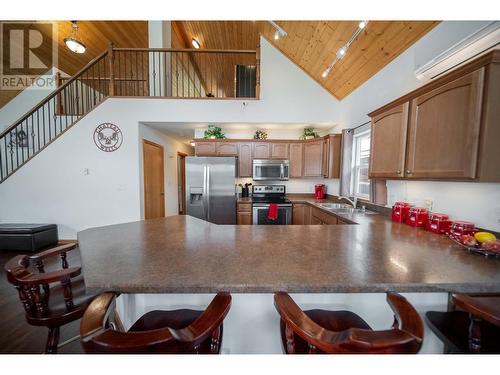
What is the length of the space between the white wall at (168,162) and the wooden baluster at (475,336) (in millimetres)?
4289

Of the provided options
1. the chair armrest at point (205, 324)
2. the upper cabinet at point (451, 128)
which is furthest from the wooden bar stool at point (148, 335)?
the upper cabinet at point (451, 128)

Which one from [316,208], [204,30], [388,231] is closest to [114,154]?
[204,30]

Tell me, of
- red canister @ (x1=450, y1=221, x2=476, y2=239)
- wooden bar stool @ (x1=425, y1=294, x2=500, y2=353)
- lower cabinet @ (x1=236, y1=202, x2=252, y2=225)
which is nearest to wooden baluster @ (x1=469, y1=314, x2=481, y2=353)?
wooden bar stool @ (x1=425, y1=294, x2=500, y2=353)

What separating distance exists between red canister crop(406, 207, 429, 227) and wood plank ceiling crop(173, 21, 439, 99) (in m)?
1.79

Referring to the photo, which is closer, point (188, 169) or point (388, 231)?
point (388, 231)

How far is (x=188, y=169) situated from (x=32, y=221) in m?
3.14

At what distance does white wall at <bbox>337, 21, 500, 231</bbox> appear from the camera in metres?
1.39

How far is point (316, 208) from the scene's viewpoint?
128 inches

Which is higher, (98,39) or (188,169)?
(98,39)

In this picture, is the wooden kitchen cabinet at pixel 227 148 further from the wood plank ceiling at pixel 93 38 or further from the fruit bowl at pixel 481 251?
the fruit bowl at pixel 481 251

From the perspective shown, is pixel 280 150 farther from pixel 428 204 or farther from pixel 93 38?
pixel 93 38

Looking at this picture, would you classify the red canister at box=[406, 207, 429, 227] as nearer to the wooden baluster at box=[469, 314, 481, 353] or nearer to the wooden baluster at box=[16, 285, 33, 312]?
the wooden baluster at box=[469, 314, 481, 353]

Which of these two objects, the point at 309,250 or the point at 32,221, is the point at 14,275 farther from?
the point at 32,221
